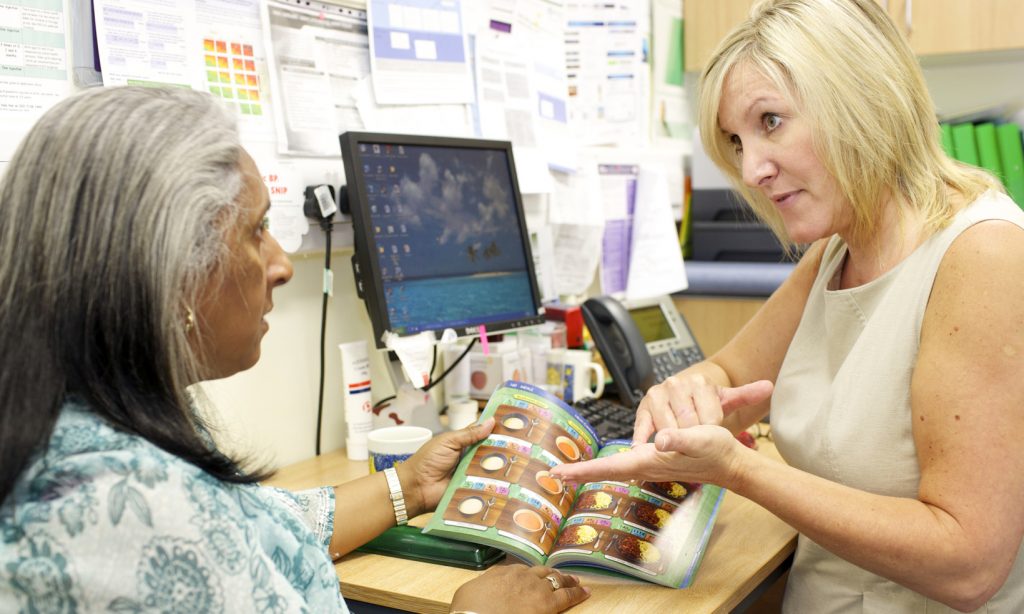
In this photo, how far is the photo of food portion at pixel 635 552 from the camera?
105 centimetres

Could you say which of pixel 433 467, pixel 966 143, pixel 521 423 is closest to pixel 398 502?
pixel 433 467

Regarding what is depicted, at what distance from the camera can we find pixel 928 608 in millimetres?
1104

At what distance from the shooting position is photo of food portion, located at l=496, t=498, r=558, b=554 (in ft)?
3.56

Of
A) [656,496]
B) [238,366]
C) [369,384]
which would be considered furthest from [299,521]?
[369,384]

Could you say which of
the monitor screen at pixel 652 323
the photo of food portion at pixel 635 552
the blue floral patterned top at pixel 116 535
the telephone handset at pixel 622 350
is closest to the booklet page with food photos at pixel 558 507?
the photo of food portion at pixel 635 552

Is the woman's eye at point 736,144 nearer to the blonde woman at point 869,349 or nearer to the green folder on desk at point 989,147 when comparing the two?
the blonde woman at point 869,349

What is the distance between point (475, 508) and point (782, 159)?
0.60 metres

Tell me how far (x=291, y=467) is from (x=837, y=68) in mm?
1061

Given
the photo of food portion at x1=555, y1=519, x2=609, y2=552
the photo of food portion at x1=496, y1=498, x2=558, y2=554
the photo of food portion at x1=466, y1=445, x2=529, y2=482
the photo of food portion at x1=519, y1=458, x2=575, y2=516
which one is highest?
the photo of food portion at x1=466, y1=445, x2=529, y2=482

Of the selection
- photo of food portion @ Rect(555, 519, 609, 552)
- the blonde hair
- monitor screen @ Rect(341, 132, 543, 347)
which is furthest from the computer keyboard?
the blonde hair

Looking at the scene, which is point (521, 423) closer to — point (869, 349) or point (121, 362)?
point (869, 349)

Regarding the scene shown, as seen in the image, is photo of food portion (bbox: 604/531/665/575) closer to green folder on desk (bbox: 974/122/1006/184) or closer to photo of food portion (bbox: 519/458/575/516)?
photo of food portion (bbox: 519/458/575/516)

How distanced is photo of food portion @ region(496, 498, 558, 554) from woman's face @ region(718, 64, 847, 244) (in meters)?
0.51

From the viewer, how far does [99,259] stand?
69 cm
